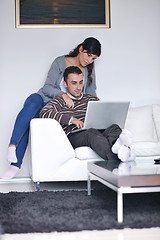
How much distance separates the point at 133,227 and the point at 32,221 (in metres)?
0.53

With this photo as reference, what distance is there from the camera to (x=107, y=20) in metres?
4.62

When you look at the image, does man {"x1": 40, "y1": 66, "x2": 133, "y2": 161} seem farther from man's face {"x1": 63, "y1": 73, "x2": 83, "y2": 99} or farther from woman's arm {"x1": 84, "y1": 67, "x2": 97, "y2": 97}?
woman's arm {"x1": 84, "y1": 67, "x2": 97, "y2": 97}

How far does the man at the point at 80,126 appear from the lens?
109 inches

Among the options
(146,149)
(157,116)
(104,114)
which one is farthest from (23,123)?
(157,116)

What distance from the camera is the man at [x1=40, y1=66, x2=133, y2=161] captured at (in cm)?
276

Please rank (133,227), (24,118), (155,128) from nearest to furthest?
(133,227), (24,118), (155,128)

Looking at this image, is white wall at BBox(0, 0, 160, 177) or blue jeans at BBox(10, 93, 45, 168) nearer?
blue jeans at BBox(10, 93, 45, 168)

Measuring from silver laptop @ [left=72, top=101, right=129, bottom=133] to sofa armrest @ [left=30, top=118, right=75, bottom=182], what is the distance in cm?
25

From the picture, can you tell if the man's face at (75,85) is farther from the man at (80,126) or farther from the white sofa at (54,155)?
the white sofa at (54,155)

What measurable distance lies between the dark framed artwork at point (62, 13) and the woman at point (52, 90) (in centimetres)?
46

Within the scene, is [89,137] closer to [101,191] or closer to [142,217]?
[101,191]

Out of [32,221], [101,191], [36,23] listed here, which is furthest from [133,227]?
[36,23]

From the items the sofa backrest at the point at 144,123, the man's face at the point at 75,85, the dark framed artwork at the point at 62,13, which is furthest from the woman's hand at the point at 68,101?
the dark framed artwork at the point at 62,13

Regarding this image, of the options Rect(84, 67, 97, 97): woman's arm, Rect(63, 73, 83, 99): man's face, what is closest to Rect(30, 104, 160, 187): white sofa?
Rect(63, 73, 83, 99): man's face
